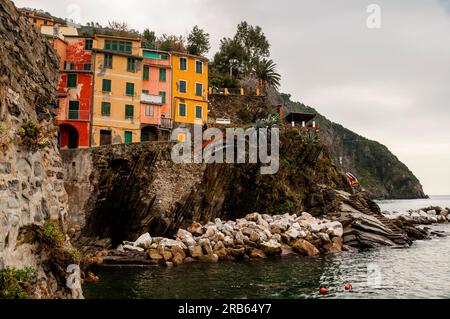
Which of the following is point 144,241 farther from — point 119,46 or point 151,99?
point 119,46

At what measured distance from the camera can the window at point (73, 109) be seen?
39094 mm

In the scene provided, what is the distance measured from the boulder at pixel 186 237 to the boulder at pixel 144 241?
2548 millimetres

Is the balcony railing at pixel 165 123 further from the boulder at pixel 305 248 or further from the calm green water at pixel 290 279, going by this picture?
the calm green water at pixel 290 279

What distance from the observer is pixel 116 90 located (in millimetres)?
41344

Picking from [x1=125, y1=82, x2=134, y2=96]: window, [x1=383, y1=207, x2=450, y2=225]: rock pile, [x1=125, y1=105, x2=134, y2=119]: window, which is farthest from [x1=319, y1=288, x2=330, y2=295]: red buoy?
[x1=383, y1=207, x2=450, y2=225]: rock pile

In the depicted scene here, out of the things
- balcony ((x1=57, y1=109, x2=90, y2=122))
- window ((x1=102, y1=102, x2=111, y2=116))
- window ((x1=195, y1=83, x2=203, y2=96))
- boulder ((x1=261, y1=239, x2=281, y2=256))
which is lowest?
boulder ((x1=261, y1=239, x2=281, y2=256))

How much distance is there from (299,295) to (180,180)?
1857cm

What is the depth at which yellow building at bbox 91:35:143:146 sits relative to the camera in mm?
40219

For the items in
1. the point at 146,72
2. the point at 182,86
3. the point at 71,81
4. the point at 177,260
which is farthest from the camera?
the point at 182,86

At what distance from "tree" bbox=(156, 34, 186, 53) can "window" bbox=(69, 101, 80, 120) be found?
22850 millimetres

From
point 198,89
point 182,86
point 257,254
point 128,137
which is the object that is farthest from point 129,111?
A: point 257,254

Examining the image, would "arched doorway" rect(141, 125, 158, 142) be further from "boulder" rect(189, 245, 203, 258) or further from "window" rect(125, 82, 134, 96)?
"boulder" rect(189, 245, 203, 258)
